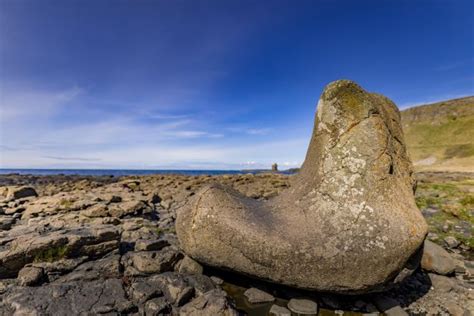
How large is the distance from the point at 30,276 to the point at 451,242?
472 inches

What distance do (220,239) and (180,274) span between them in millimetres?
1415

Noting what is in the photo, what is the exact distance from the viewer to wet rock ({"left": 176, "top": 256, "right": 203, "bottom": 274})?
6145 mm

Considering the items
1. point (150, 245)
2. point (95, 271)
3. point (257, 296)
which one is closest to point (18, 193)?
point (150, 245)

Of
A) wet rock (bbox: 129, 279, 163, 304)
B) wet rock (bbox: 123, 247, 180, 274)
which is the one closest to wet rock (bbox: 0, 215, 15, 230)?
wet rock (bbox: 123, 247, 180, 274)

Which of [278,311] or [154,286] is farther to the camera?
[154,286]

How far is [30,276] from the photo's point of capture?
17.5ft

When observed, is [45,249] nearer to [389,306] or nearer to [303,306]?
[303,306]

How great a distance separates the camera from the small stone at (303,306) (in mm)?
5258

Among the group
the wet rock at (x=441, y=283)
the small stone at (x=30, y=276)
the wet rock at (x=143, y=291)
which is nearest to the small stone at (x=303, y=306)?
the wet rock at (x=143, y=291)

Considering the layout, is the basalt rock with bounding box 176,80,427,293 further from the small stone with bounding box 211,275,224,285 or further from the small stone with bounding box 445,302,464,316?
the small stone with bounding box 445,302,464,316

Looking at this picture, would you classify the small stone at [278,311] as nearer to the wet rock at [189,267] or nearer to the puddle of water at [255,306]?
the puddle of water at [255,306]

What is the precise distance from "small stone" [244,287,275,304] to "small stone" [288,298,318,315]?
431 mm

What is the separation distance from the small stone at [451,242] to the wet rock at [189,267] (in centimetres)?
854

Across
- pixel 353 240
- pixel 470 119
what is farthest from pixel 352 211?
pixel 470 119
